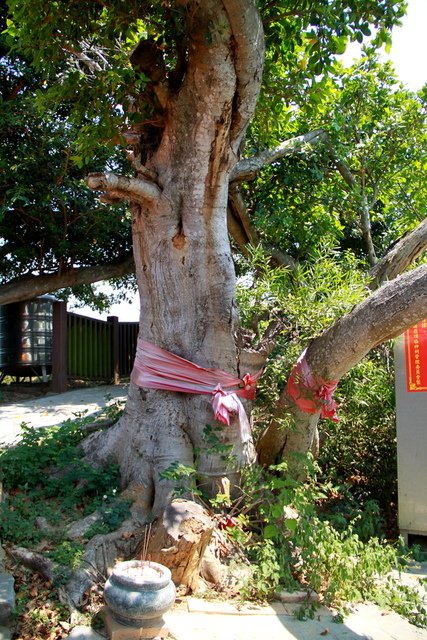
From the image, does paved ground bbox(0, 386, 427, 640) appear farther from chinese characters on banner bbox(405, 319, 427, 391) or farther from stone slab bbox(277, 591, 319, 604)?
chinese characters on banner bbox(405, 319, 427, 391)

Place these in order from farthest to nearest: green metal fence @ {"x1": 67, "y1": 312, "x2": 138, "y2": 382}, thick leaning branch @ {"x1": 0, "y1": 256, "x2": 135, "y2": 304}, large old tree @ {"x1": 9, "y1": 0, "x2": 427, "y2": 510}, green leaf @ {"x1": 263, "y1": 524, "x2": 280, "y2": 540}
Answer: green metal fence @ {"x1": 67, "y1": 312, "x2": 138, "y2": 382}
thick leaning branch @ {"x1": 0, "y1": 256, "x2": 135, "y2": 304}
large old tree @ {"x1": 9, "y1": 0, "x2": 427, "y2": 510}
green leaf @ {"x1": 263, "y1": 524, "x2": 280, "y2": 540}

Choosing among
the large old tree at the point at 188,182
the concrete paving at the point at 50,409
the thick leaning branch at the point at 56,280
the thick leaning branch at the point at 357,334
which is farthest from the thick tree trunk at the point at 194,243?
the thick leaning branch at the point at 56,280

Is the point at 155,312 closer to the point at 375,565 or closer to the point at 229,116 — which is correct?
the point at 229,116

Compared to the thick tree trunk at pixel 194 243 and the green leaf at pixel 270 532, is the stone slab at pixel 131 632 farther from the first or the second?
the thick tree trunk at pixel 194 243

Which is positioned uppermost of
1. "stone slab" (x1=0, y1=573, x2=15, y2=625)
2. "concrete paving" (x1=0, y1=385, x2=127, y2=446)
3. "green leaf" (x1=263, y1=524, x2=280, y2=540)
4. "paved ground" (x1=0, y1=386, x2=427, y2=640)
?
"concrete paving" (x1=0, y1=385, x2=127, y2=446)

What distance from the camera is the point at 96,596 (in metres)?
4.04

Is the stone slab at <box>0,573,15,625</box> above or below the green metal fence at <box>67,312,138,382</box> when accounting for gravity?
below

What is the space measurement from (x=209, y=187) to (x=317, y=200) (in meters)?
5.22

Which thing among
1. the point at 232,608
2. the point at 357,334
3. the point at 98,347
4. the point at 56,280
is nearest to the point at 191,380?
the point at 357,334

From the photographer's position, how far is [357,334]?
4926 mm

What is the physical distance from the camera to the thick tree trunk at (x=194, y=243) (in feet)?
17.3

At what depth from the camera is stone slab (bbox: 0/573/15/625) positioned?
3.65 meters

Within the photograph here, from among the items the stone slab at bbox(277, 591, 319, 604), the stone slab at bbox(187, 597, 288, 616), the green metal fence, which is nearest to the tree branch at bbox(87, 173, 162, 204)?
the stone slab at bbox(187, 597, 288, 616)

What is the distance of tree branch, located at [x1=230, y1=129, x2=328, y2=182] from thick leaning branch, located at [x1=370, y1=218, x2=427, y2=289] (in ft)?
6.51
